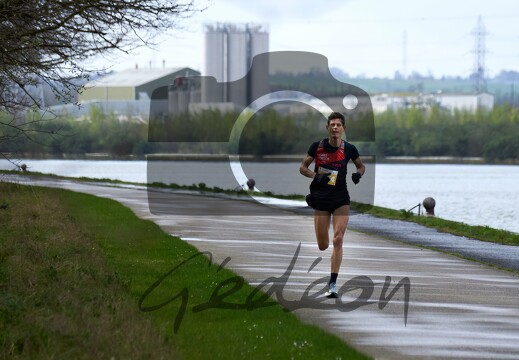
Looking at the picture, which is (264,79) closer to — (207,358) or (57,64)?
(57,64)

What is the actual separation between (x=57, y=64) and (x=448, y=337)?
8.85 meters

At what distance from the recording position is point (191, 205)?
133 feet

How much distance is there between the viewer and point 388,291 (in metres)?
16.8

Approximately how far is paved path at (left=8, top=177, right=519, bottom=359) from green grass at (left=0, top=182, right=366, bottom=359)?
558mm

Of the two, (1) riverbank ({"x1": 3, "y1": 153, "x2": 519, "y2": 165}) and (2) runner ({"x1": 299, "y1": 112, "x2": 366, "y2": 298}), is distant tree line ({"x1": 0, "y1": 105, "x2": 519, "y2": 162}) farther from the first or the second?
(2) runner ({"x1": 299, "y1": 112, "x2": 366, "y2": 298})

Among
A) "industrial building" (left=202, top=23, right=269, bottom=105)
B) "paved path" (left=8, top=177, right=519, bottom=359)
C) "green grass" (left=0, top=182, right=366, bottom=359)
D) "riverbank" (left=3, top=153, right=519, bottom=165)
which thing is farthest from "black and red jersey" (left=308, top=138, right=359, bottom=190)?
"riverbank" (left=3, top=153, right=519, bottom=165)

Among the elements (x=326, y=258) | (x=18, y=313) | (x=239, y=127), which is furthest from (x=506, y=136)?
(x=18, y=313)

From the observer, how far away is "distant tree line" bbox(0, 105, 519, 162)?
116 m

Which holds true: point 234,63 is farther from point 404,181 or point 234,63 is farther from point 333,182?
point 333,182

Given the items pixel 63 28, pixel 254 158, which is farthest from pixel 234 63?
pixel 63 28

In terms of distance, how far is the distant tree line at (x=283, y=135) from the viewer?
116 m

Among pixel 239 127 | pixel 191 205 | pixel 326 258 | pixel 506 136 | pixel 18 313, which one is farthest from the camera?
pixel 506 136

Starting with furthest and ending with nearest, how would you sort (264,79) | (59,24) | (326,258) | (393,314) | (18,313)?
(264,79) < (326,258) < (59,24) < (393,314) < (18,313)

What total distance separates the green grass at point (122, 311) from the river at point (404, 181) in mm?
17647
